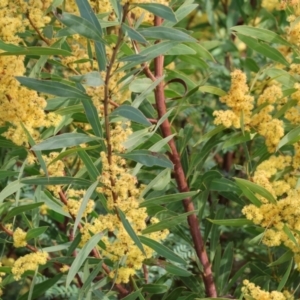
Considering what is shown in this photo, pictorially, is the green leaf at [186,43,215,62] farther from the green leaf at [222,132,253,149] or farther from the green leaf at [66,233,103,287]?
the green leaf at [66,233,103,287]

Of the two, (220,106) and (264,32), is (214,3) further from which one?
(264,32)

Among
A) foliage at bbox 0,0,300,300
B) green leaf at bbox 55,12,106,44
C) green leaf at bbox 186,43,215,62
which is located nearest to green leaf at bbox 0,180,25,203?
foliage at bbox 0,0,300,300

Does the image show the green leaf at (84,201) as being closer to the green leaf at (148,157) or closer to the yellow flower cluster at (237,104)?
the green leaf at (148,157)

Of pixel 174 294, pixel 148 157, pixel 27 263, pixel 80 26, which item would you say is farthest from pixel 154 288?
pixel 80 26

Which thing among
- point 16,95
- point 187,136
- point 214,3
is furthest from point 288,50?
point 16,95

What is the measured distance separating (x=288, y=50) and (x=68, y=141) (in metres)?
0.95

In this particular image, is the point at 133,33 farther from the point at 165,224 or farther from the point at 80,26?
the point at 165,224

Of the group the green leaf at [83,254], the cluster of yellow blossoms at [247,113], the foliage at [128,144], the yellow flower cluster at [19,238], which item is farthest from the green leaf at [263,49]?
the yellow flower cluster at [19,238]

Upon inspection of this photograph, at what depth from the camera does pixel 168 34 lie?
1503 mm

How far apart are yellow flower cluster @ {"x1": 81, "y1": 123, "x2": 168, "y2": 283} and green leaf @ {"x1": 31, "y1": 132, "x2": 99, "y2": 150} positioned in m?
0.06

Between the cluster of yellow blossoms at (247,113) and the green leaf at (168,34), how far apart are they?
1.02 feet

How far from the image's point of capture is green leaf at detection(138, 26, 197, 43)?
4.87 ft

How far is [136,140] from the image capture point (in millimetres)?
1658

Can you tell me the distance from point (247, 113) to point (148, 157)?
1.17 ft
